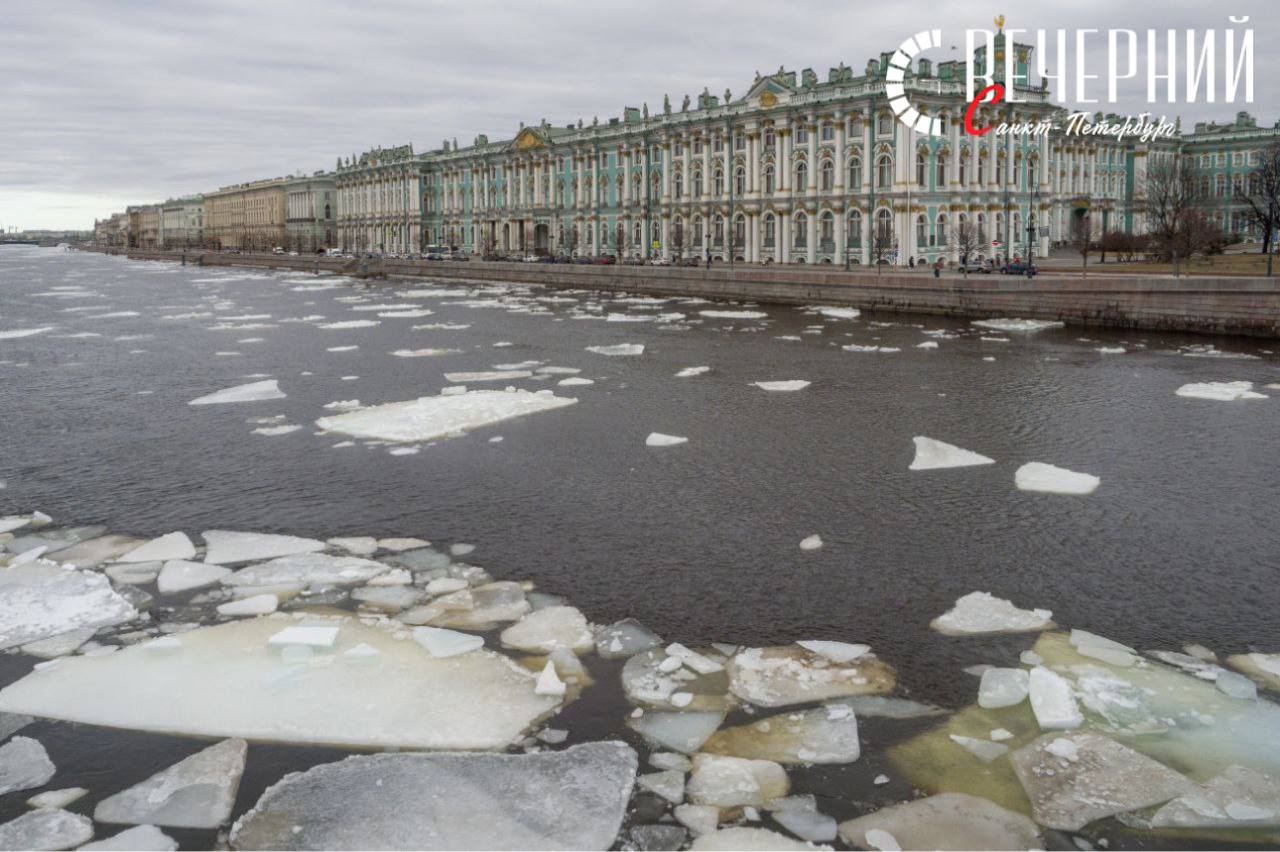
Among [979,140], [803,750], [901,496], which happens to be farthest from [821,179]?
[803,750]

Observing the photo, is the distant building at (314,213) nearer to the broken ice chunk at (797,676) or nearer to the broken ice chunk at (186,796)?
the broken ice chunk at (797,676)

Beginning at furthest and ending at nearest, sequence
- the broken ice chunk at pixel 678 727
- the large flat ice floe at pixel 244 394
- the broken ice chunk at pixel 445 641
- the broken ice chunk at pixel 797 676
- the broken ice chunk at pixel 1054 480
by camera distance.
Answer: the large flat ice floe at pixel 244 394, the broken ice chunk at pixel 1054 480, the broken ice chunk at pixel 445 641, the broken ice chunk at pixel 797 676, the broken ice chunk at pixel 678 727

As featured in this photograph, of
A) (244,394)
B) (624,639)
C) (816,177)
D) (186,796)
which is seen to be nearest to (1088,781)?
(624,639)

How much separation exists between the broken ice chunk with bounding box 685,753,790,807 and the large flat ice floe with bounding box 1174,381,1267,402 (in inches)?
538

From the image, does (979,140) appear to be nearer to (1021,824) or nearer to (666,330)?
(666,330)

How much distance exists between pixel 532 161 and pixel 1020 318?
2335 inches

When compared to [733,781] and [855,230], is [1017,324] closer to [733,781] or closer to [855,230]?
[733,781]

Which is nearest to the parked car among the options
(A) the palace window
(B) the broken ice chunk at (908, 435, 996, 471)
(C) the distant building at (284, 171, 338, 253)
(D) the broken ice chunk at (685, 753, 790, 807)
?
(A) the palace window

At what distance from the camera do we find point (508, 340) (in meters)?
25.5

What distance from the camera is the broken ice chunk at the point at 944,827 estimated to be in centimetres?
443

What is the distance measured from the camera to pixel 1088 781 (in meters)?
4.92

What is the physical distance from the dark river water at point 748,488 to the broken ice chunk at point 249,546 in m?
0.33

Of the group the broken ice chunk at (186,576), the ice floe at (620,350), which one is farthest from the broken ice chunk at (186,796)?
the ice floe at (620,350)

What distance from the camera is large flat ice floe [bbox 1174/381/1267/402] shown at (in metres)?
16.1
